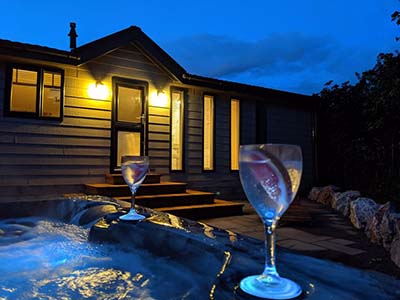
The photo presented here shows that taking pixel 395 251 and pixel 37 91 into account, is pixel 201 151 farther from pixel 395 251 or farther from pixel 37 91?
pixel 395 251

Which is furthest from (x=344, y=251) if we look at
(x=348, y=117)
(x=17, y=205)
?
(x=348, y=117)

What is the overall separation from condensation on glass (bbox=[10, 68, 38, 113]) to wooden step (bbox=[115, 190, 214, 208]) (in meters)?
2.28

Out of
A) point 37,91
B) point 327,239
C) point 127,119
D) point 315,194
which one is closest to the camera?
point 327,239

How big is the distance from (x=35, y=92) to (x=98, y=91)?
1065 mm

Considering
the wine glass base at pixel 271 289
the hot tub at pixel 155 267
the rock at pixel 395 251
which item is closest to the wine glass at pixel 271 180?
the wine glass base at pixel 271 289

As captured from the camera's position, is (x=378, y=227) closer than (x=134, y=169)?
No

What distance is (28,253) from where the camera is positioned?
1.66m

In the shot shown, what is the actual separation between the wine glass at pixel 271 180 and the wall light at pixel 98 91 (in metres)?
5.48

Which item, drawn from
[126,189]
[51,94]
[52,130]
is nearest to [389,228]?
[126,189]

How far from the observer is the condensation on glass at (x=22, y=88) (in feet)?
16.5

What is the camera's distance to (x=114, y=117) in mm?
5922

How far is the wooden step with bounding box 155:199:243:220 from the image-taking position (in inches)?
194

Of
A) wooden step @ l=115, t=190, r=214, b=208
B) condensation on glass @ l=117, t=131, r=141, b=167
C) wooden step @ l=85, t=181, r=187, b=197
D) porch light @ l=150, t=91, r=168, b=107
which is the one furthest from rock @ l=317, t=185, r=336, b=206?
condensation on glass @ l=117, t=131, r=141, b=167

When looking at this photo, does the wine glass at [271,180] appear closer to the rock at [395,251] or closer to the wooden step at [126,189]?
the rock at [395,251]
